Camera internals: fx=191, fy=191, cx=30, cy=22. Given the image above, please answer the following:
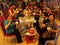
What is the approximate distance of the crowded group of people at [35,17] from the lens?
4.37 metres

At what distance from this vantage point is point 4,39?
487 centimetres

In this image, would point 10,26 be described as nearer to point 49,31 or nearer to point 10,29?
point 10,29

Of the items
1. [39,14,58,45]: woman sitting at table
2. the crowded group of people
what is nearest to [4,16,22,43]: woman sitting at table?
the crowded group of people

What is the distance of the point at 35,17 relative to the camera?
473cm

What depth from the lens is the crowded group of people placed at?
4.37 metres

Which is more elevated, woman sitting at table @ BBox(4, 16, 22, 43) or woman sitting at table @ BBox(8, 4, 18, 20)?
woman sitting at table @ BBox(8, 4, 18, 20)

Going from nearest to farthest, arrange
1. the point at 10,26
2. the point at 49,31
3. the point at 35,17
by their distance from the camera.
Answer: the point at 49,31 < the point at 10,26 < the point at 35,17

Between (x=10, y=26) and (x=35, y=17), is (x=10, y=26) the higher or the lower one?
the lower one

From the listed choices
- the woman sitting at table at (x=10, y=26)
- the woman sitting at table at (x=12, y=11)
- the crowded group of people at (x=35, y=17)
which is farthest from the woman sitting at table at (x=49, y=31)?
the woman sitting at table at (x=12, y=11)

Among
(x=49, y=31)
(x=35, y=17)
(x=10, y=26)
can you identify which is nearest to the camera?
(x=49, y=31)

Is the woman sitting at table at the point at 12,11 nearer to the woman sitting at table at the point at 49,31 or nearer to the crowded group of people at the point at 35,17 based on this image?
the crowded group of people at the point at 35,17

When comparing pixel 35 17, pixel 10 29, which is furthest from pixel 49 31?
pixel 10 29

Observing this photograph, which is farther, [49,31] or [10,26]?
[10,26]

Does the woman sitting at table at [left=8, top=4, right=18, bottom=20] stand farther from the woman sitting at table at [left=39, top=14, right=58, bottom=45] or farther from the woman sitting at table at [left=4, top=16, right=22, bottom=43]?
the woman sitting at table at [left=39, top=14, right=58, bottom=45]
